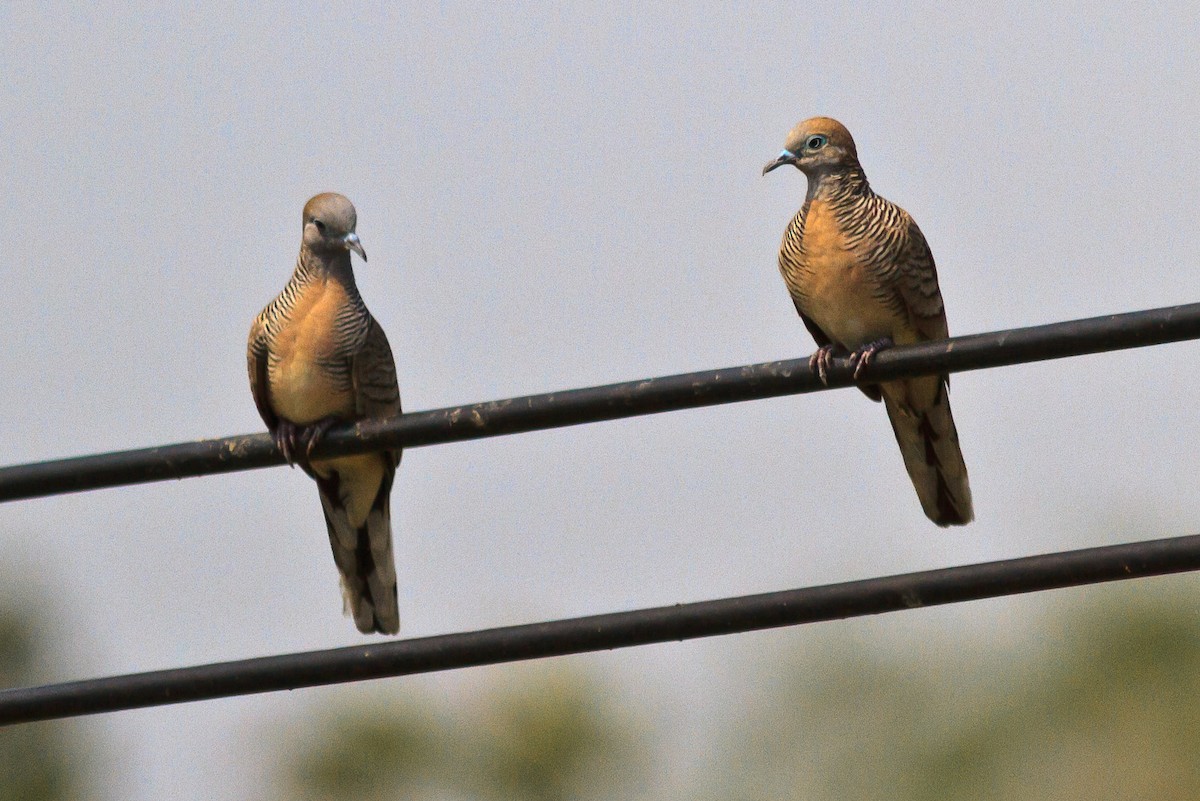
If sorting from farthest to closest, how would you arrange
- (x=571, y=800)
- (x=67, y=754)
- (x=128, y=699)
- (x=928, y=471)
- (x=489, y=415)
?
1. (x=67, y=754)
2. (x=571, y=800)
3. (x=928, y=471)
4. (x=489, y=415)
5. (x=128, y=699)

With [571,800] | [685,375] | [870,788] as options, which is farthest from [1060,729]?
[685,375]

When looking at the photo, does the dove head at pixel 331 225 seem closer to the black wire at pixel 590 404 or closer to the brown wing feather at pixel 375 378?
the brown wing feather at pixel 375 378

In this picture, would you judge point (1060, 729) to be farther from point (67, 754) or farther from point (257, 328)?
point (257, 328)

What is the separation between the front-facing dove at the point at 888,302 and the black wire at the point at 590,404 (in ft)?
7.27

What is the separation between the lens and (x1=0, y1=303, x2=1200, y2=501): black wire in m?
3.71

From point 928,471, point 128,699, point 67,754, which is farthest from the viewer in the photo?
point 67,754

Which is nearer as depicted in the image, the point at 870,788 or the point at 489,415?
the point at 489,415

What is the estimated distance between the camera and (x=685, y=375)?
3955 mm

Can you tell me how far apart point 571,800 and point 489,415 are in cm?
1802

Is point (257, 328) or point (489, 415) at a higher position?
point (257, 328)

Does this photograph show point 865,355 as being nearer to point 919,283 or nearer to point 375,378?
point 919,283

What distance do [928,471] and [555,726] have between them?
15.8 metres

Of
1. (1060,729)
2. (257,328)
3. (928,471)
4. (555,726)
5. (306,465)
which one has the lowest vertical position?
(1060,729)

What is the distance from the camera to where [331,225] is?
675cm
